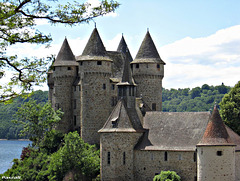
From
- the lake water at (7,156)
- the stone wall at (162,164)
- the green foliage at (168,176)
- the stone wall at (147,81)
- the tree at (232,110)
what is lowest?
the lake water at (7,156)

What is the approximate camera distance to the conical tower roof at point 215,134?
4653cm

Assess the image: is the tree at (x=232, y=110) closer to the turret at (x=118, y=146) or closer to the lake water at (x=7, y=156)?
the turret at (x=118, y=146)

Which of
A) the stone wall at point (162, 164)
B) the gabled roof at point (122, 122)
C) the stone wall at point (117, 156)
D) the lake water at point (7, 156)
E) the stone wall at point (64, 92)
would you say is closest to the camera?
the stone wall at point (162, 164)

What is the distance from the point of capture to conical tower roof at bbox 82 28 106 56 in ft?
199

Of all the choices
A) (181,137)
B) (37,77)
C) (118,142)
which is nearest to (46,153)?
(118,142)

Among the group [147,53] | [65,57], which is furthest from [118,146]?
[65,57]

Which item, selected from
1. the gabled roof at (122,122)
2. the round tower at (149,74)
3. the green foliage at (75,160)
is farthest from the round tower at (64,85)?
the gabled roof at (122,122)

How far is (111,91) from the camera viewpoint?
204ft

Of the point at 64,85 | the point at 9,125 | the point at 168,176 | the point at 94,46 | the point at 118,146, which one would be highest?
the point at 94,46

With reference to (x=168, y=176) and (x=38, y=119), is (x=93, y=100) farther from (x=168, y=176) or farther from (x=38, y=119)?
(x=168, y=176)

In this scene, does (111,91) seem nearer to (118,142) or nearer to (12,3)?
(118,142)

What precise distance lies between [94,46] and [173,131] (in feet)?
49.0

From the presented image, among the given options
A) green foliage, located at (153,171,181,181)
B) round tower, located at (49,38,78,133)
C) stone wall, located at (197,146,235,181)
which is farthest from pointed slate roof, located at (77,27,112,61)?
stone wall, located at (197,146,235,181)

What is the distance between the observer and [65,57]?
67.2m
